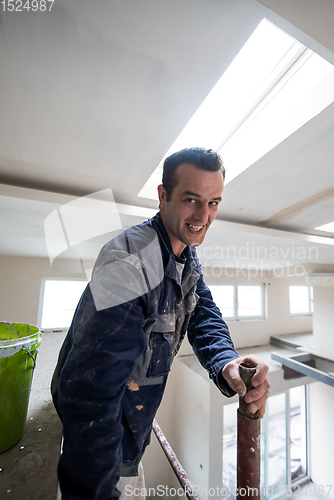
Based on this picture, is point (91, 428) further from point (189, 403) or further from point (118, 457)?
point (189, 403)

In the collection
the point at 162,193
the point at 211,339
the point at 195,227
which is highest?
the point at 162,193

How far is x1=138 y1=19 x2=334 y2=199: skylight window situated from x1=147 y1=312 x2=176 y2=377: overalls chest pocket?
3.60 ft

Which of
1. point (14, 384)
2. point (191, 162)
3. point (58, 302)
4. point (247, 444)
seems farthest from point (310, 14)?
point (58, 302)

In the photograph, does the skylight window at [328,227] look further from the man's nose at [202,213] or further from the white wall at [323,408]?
the white wall at [323,408]

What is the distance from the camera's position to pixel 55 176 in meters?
1.46

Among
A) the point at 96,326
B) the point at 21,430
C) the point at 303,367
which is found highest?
the point at 96,326

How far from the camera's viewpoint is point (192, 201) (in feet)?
2.62

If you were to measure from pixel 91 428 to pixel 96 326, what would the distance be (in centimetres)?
20

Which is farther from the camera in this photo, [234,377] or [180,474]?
[180,474]

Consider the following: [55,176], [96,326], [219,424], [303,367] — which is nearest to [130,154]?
[55,176]

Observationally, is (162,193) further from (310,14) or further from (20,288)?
(20,288)

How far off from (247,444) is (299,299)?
696 cm

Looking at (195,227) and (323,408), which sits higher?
(195,227)

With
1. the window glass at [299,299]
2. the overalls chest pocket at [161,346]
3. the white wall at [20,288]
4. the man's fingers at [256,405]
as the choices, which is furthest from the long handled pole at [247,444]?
Answer: the window glass at [299,299]
